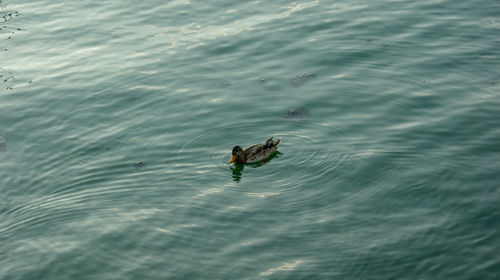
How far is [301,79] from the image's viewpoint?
1870cm

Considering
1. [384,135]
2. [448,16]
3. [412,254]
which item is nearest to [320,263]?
[412,254]

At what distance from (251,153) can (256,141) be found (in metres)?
1.22

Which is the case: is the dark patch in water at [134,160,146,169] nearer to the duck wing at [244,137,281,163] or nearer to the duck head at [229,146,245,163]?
the duck head at [229,146,245,163]

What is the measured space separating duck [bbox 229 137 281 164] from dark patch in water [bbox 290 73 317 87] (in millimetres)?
3986

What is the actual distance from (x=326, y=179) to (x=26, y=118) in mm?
9600

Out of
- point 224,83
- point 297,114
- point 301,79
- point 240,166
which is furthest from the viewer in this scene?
point 224,83

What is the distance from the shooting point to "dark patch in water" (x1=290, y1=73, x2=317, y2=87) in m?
18.5

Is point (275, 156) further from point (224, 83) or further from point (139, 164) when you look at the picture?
point (224, 83)

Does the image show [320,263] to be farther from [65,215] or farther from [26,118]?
[26,118]

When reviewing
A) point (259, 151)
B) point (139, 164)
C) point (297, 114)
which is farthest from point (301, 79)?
point (139, 164)

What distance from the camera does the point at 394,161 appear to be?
14.5m

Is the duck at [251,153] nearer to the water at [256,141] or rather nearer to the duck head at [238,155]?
the duck head at [238,155]

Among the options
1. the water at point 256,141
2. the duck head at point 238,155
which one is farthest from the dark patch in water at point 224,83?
the duck head at point 238,155

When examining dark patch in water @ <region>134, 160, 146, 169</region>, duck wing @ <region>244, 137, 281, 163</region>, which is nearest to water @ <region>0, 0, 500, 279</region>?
dark patch in water @ <region>134, 160, 146, 169</region>
